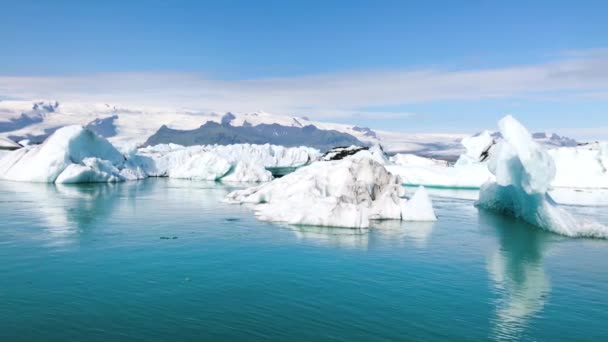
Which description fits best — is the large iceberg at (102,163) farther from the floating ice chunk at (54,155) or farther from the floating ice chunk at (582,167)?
the floating ice chunk at (582,167)

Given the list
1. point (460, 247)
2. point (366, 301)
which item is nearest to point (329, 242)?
point (460, 247)

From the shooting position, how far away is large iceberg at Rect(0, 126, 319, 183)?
38.6 metres

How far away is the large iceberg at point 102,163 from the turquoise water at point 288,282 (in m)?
21.2

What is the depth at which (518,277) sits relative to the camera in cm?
1194

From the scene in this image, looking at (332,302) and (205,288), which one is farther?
(205,288)

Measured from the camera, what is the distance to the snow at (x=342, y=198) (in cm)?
1880

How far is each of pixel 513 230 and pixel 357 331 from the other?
14.3m

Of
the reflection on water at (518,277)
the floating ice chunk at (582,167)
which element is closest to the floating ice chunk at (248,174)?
the floating ice chunk at (582,167)

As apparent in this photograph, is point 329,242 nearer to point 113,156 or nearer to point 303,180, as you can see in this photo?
point 303,180

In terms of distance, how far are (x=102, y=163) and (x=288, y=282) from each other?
35.8m

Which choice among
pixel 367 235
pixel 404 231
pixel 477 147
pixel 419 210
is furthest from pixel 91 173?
pixel 477 147

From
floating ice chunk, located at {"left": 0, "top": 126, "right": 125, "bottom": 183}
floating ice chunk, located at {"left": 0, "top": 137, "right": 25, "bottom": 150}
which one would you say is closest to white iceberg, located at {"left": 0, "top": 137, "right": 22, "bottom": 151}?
floating ice chunk, located at {"left": 0, "top": 137, "right": 25, "bottom": 150}

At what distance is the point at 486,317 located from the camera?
8.71 meters

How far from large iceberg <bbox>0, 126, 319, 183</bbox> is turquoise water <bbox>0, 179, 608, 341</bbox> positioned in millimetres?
21176
